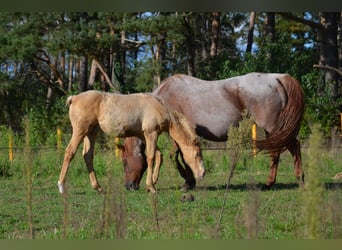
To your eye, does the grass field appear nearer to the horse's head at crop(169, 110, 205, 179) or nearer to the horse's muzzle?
the horse's muzzle

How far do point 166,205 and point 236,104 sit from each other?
326 cm

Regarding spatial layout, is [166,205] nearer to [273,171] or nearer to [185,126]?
[185,126]

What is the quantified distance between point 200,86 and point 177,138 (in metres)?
1.35

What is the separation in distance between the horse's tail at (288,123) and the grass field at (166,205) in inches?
26.7

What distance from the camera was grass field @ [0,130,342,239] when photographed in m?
2.06

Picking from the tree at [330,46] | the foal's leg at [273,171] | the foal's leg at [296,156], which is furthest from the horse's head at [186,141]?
the tree at [330,46]

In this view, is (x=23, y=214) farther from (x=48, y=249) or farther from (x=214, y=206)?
(x=48, y=249)

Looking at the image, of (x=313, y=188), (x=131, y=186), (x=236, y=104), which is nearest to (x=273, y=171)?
(x=236, y=104)

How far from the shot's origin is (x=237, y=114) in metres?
8.82

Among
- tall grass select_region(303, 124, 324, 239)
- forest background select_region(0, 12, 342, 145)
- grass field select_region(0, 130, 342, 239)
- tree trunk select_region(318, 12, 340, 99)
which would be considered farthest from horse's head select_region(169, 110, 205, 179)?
tree trunk select_region(318, 12, 340, 99)

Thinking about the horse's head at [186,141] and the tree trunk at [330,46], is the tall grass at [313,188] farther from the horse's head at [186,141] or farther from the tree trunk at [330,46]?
the tree trunk at [330,46]

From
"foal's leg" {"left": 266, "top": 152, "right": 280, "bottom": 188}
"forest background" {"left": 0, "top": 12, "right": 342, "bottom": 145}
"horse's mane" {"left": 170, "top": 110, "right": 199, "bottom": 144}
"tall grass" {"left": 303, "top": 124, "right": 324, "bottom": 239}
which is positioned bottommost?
"foal's leg" {"left": 266, "top": 152, "right": 280, "bottom": 188}

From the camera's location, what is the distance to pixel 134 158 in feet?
29.1

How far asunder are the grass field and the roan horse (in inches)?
27.8
